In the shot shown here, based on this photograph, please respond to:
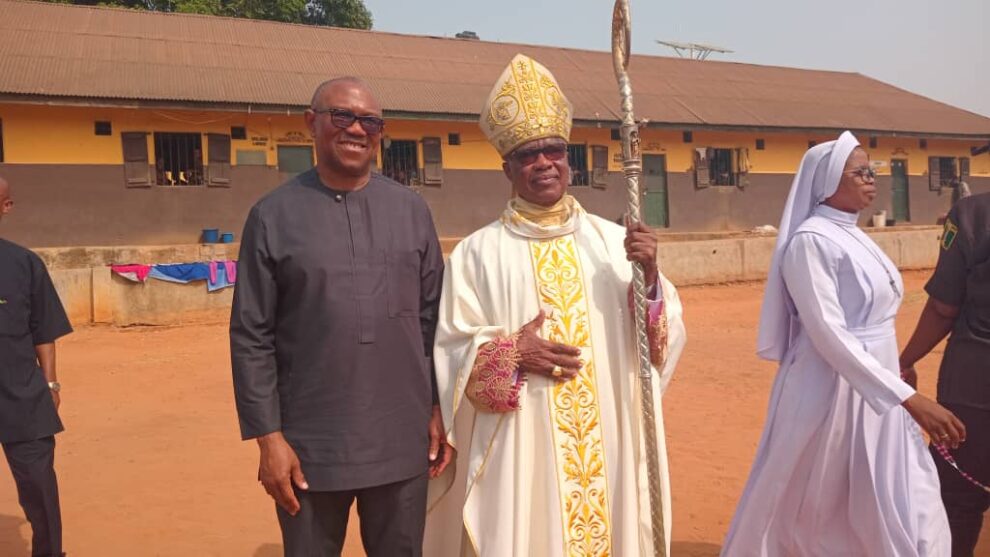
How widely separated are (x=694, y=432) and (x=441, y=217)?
12883 mm

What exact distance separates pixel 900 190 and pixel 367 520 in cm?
2588

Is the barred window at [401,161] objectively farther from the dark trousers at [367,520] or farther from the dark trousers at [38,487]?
the dark trousers at [367,520]

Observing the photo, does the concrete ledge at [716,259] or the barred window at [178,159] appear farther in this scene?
the barred window at [178,159]

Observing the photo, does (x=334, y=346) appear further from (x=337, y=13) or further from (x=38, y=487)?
(x=337, y=13)

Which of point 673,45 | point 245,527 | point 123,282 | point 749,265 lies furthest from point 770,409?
point 673,45

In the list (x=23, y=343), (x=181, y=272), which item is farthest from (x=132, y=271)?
(x=23, y=343)

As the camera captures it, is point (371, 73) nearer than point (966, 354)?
No

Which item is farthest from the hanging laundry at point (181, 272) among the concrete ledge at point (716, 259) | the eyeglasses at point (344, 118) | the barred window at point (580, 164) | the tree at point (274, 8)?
the tree at point (274, 8)

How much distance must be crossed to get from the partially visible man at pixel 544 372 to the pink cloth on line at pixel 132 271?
11.0 m

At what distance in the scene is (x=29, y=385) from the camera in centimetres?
388

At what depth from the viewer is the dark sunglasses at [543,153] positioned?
9.42 ft

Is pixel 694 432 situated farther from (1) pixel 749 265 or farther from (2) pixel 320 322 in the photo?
(1) pixel 749 265

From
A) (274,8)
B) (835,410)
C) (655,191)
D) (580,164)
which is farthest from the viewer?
(274,8)

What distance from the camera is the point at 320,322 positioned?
2438 millimetres
